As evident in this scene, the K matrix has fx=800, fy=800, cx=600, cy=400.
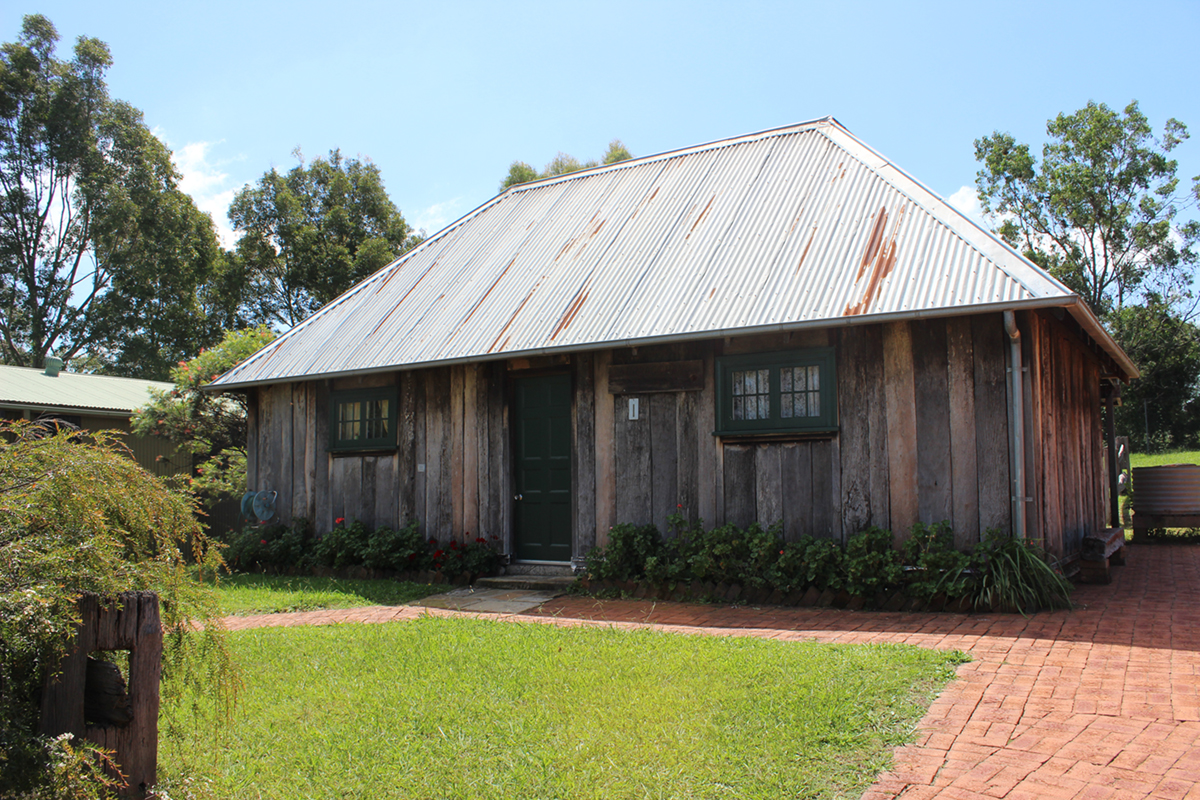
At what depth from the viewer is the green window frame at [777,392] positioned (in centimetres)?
745

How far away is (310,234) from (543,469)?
2355 cm

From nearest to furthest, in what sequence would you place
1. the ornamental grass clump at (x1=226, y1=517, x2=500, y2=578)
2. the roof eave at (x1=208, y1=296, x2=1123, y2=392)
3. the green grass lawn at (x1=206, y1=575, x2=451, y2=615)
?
1. the roof eave at (x1=208, y1=296, x2=1123, y2=392)
2. the green grass lawn at (x1=206, y1=575, x2=451, y2=615)
3. the ornamental grass clump at (x1=226, y1=517, x2=500, y2=578)

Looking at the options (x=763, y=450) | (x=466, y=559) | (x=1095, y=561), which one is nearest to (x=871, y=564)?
(x=763, y=450)

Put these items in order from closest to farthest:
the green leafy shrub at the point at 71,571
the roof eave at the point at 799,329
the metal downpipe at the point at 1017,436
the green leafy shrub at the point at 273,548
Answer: the green leafy shrub at the point at 71,571
the roof eave at the point at 799,329
the metal downpipe at the point at 1017,436
the green leafy shrub at the point at 273,548

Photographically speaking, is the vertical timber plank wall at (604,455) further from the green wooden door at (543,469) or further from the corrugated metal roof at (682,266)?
the corrugated metal roof at (682,266)

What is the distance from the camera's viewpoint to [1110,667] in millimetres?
4707

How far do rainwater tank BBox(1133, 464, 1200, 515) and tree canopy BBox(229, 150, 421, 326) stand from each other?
24576mm

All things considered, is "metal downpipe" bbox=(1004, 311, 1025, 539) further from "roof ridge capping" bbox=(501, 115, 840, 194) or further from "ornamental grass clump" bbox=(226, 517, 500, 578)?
"ornamental grass clump" bbox=(226, 517, 500, 578)

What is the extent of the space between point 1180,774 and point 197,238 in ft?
102

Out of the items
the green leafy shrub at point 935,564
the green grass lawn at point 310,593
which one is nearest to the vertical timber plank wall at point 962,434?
the green leafy shrub at point 935,564

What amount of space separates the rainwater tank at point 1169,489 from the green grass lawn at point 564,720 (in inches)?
376

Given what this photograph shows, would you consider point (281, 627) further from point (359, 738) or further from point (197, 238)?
point (197, 238)

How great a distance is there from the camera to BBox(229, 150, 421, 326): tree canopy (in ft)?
97.3

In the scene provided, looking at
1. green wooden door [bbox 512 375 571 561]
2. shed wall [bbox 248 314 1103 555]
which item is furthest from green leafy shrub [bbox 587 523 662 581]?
green wooden door [bbox 512 375 571 561]
